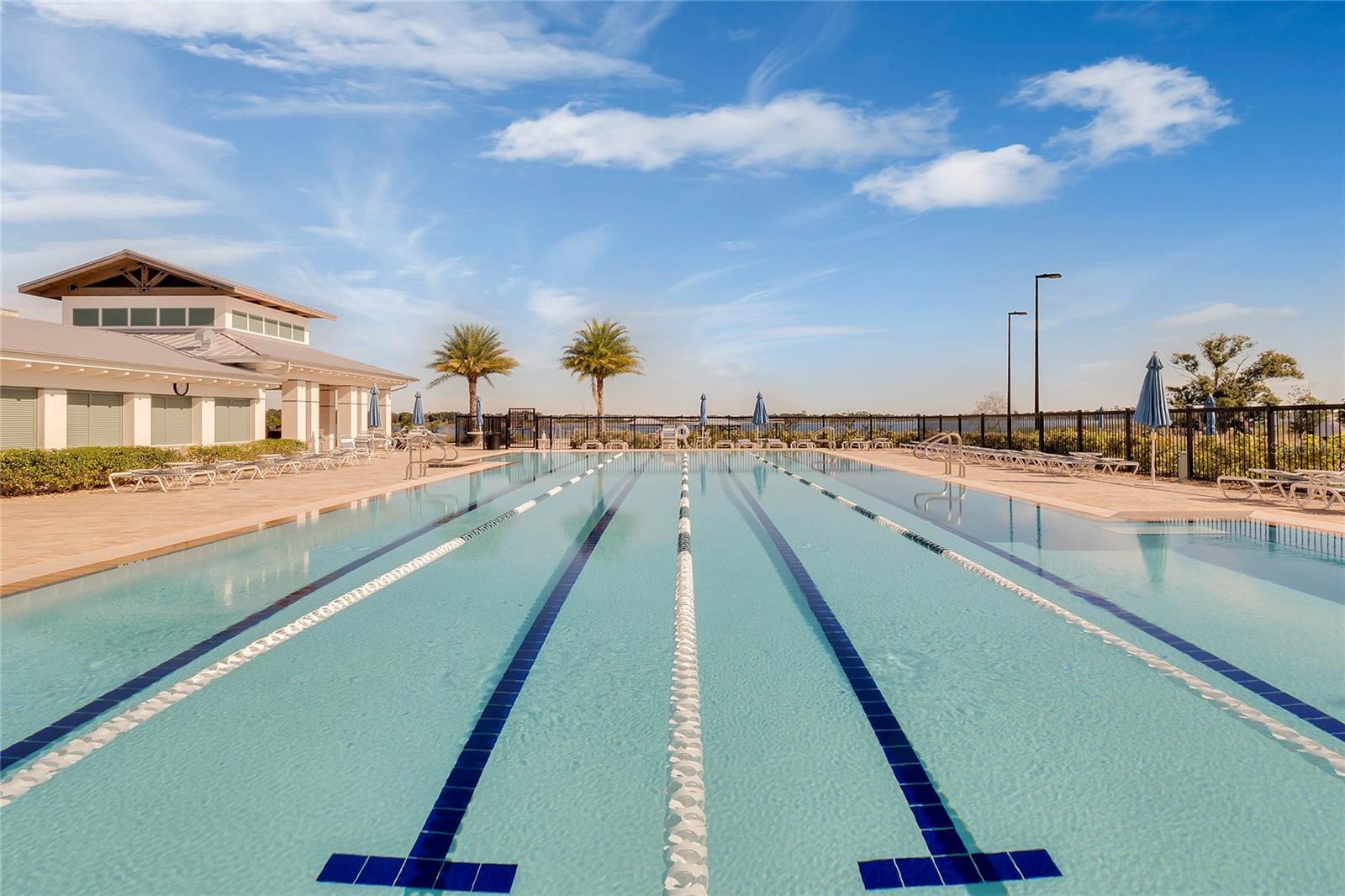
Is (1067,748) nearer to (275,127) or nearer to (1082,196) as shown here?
(275,127)

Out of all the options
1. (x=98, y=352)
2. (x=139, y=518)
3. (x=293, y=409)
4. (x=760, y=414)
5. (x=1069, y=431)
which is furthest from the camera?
(x=760, y=414)

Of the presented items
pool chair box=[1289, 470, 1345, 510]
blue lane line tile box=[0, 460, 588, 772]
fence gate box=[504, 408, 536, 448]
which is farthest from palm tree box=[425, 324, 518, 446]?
pool chair box=[1289, 470, 1345, 510]

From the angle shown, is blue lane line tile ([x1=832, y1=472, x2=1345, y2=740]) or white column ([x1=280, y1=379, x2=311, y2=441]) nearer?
blue lane line tile ([x1=832, y1=472, x2=1345, y2=740])

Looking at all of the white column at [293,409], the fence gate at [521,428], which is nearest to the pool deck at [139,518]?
the white column at [293,409]

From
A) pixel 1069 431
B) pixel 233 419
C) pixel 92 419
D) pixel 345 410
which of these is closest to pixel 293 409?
pixel 233 419

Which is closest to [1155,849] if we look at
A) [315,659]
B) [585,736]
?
[585,736]

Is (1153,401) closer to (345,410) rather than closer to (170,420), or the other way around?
(170,420)

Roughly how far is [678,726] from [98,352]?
694 inches

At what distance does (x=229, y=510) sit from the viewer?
1078 cm

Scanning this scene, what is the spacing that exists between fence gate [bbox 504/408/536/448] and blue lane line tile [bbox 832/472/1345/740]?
24946mm

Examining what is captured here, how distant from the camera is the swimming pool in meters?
2.60

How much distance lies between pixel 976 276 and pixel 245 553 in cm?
2762

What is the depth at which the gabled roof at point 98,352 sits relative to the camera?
12.8m

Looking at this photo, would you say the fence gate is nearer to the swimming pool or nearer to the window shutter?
the window shutter
